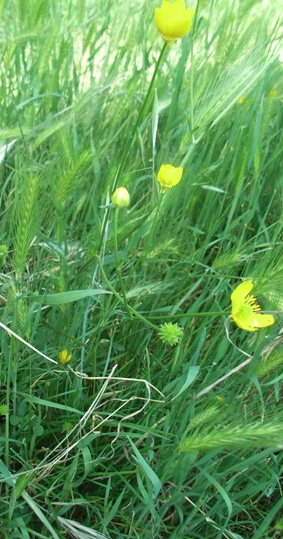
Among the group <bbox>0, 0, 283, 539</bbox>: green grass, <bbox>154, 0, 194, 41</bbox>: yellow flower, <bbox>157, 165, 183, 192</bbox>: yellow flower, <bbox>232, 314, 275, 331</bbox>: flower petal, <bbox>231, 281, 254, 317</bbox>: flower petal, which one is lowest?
<bbox>0, 0, 283, 539</bbox>: green grass

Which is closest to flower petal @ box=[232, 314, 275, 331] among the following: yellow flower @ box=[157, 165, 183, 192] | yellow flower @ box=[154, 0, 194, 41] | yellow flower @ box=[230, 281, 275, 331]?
yellow flower @ box=[230, 281, 275, 331]

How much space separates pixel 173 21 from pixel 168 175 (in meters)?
0.17

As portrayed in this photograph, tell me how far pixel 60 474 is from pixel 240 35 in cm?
87

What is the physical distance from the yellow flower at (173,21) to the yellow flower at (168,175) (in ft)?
0.48

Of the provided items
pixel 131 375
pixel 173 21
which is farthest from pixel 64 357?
pixel 173 21

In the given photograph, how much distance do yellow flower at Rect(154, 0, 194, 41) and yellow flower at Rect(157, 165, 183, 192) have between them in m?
0.14

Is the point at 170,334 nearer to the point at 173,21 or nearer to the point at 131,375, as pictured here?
the point at 131,375

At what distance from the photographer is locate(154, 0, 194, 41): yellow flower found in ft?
2.22

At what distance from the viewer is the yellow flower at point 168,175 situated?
0.71 m

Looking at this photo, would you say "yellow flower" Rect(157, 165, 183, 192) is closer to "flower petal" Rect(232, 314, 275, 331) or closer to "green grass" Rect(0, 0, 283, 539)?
"green grass" Rect(0, 0, 283, 539)

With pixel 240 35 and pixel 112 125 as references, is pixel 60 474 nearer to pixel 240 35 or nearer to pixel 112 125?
pixel 112 125

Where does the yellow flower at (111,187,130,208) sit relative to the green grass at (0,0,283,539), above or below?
above

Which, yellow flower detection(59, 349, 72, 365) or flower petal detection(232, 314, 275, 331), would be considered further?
yellow flower detection(59, 349, 72, 365)

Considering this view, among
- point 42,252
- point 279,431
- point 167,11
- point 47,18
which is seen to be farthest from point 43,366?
point 47,18
